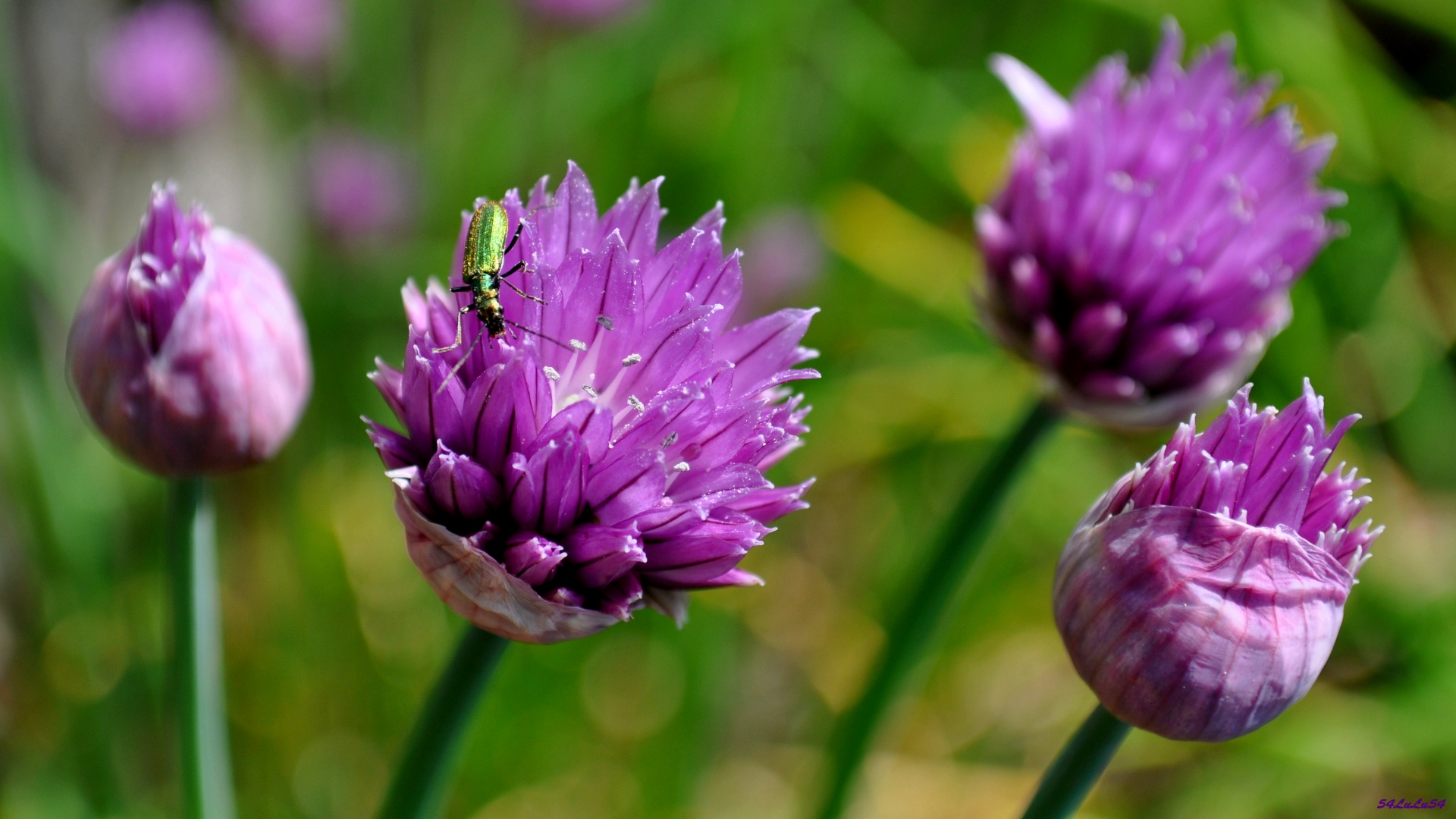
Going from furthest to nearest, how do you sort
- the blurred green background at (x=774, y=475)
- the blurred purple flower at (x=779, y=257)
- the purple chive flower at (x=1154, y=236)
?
the blurred purple flower at (x=779, y=257)
the blurred green background at (x=774, y=475)
the purple chive flower at (x=1154, y=236)

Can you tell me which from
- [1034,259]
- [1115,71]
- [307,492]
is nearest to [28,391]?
[307,492]

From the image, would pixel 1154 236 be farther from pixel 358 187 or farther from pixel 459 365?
pixel 358 187

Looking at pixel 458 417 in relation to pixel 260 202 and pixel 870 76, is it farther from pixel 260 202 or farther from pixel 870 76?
pixel 260 202

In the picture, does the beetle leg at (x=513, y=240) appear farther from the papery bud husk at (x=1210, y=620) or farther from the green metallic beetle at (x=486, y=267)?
the papery bud husk at (x=1210, y=620)

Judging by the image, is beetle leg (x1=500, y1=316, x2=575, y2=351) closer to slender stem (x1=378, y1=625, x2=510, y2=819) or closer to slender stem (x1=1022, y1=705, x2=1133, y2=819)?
slender stem (x1=378, y1=625, x2=510, y2=819)

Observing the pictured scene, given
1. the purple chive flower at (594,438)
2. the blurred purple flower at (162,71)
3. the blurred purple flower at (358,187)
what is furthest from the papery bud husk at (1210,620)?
the blurred purple flower at (162,71)
